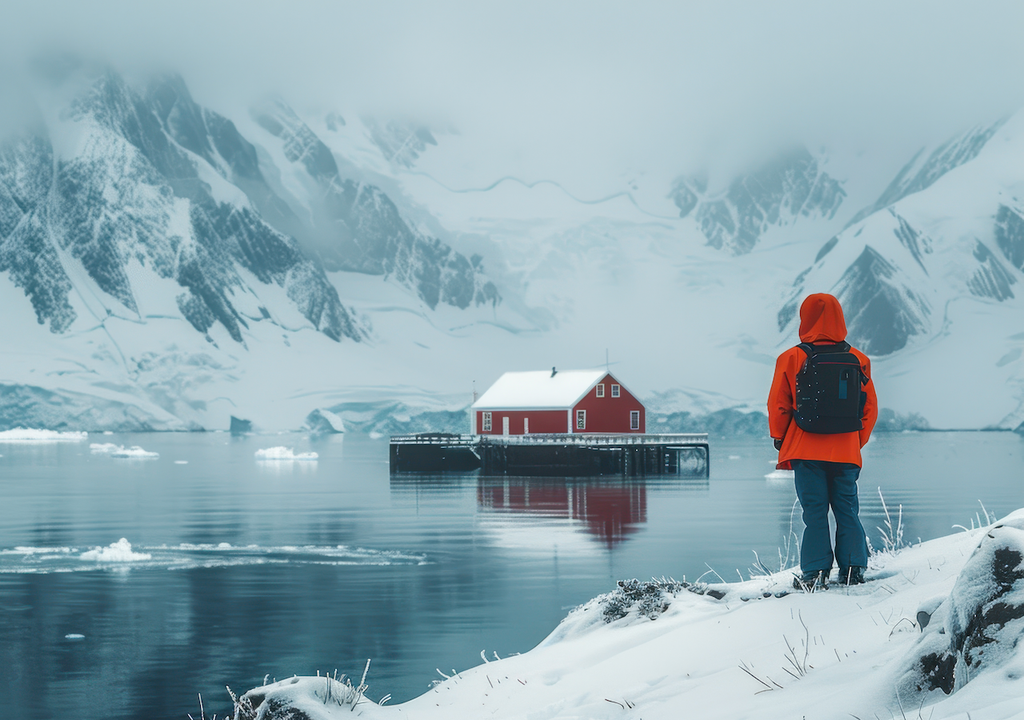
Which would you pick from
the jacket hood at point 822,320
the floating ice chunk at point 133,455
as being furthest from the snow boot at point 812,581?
the floating ice chunk at point 133,455

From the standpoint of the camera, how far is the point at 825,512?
7.70 metres

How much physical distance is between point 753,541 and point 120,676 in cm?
2242

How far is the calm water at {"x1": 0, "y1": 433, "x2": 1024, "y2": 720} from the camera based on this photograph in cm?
1570

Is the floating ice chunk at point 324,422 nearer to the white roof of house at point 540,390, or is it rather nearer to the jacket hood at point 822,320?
the white roof of house at point 540,390

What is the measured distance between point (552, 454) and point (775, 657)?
62747 millimetres

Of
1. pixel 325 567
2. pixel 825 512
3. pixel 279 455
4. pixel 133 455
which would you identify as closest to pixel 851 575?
pixel 825 512

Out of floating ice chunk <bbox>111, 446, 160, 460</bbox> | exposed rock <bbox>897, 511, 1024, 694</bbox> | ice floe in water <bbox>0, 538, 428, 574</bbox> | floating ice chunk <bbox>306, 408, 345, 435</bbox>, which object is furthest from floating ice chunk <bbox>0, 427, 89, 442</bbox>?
exposed rock <bbox>897, 511, 1024, 694</bbox>

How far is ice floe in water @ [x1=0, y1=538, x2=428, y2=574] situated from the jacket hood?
21.0 m

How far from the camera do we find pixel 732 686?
5762mm

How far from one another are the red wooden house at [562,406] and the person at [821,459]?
6458 centimetres

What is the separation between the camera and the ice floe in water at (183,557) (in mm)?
26531

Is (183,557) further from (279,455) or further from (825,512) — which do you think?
(279,455)

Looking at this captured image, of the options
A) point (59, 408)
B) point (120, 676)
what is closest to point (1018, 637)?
point (120, 676)

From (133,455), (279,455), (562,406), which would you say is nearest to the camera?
(562,406)
